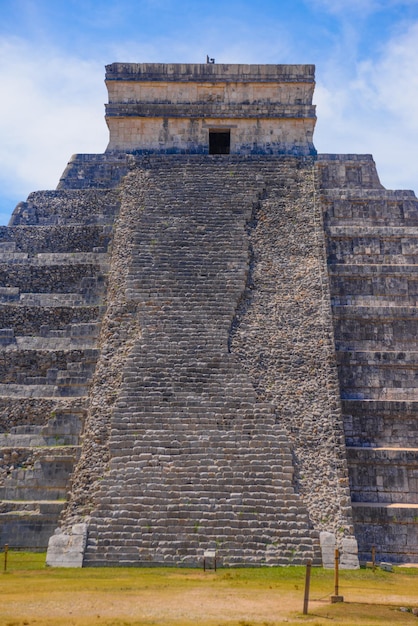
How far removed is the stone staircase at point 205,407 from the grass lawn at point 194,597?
2.47 ft

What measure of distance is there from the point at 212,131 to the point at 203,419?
10.1m

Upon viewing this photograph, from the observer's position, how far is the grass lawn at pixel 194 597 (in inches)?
325

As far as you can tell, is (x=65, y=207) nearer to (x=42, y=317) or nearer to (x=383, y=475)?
(x=42, y=317)

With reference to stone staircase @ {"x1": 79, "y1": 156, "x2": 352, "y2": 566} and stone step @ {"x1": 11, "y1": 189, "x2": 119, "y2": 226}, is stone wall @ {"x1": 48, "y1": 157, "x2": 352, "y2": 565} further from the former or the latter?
stone step @ {"x1": 11, "y1": 189, "x2": 119, "y2": 226}

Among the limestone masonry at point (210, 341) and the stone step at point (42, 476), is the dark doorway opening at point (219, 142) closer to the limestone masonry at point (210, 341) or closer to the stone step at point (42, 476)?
the limestone masonry at point (210, 341)

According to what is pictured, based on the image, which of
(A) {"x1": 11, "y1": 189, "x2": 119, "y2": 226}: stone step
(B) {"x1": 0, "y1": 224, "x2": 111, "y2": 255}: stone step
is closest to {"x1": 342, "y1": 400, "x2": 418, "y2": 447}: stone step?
(B) {"x1": 0, "y1": 224, "x2": 111, "y2": 255}: stone step

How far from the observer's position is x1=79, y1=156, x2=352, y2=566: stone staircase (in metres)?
12.0

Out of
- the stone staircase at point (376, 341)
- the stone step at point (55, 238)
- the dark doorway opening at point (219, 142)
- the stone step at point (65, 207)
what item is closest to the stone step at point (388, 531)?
the stone staircase at point (376, 341)

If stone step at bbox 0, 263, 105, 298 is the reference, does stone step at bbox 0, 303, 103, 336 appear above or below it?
below

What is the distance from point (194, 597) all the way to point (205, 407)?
15.3 feet

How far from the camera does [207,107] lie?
68.6ft

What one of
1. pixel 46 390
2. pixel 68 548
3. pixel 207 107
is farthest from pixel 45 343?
pixel 207 107

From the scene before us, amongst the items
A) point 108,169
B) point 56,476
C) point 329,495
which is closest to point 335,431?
point 329,495

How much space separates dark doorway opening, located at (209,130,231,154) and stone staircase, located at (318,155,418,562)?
2942mm
